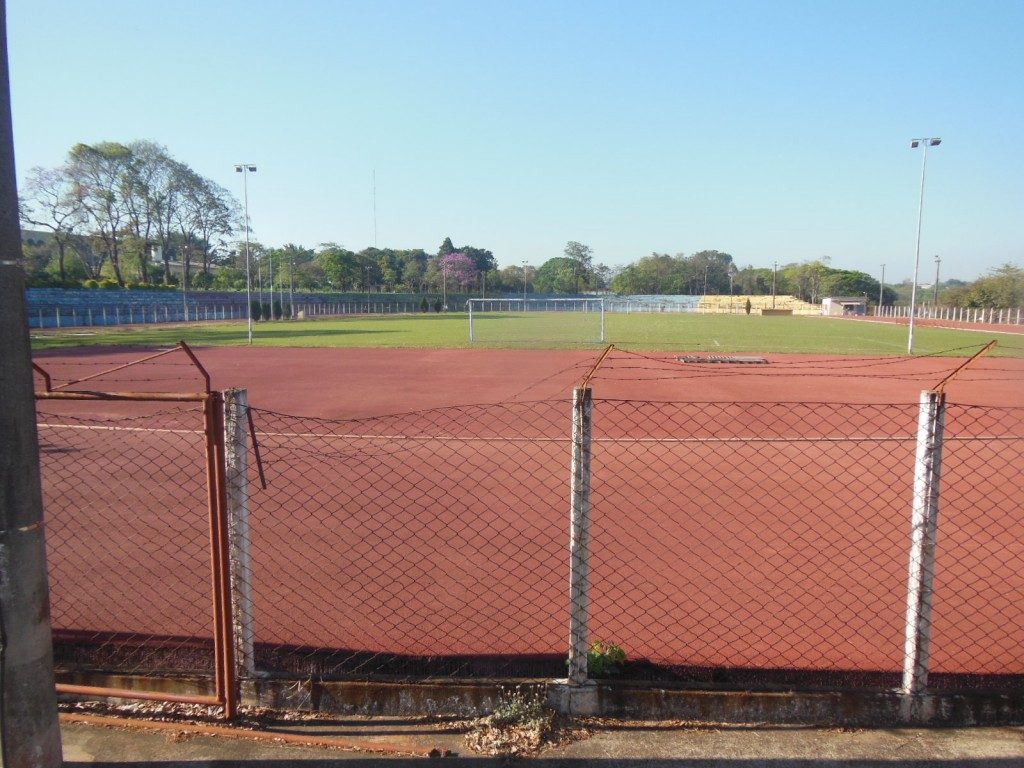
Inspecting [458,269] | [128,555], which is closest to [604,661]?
[128,555]

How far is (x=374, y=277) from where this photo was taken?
366ft

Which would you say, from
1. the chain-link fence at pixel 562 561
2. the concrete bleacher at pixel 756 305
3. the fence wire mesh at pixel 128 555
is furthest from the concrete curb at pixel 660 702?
the concrete bleacher at pixel 756 305

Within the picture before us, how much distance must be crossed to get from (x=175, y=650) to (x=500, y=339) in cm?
3076

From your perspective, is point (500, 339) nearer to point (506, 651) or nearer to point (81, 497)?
point (81, 497)

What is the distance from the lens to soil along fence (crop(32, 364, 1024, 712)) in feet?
13.1

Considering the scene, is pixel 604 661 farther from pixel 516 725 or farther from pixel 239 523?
pixel 239 523

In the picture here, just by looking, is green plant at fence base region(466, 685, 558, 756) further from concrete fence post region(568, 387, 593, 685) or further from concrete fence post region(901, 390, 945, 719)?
concrete fence post region(901, 390, 945, 719)

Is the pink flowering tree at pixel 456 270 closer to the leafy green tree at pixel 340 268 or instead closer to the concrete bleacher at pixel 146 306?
the leafy green tree at pixel 340 268

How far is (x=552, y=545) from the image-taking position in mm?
6414

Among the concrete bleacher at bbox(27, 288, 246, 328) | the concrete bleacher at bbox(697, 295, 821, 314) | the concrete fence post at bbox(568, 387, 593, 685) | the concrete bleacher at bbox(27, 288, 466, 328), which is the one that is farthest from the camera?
the concrete bleacher at bbox(697, 295, 821, 314)

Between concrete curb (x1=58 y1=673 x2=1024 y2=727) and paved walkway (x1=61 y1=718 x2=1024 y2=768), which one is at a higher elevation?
concrete curb (x1=58 y1=673 x2=1024 y2=727)

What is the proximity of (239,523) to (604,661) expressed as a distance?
2049mm

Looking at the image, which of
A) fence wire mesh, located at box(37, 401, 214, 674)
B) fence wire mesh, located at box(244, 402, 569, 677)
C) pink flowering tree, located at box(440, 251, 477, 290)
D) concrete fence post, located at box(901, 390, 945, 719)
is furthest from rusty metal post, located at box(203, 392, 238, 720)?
pink flowering tree, located at box(440, 251, 477, 290)

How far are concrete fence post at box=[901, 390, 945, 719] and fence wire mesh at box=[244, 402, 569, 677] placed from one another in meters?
1.84
